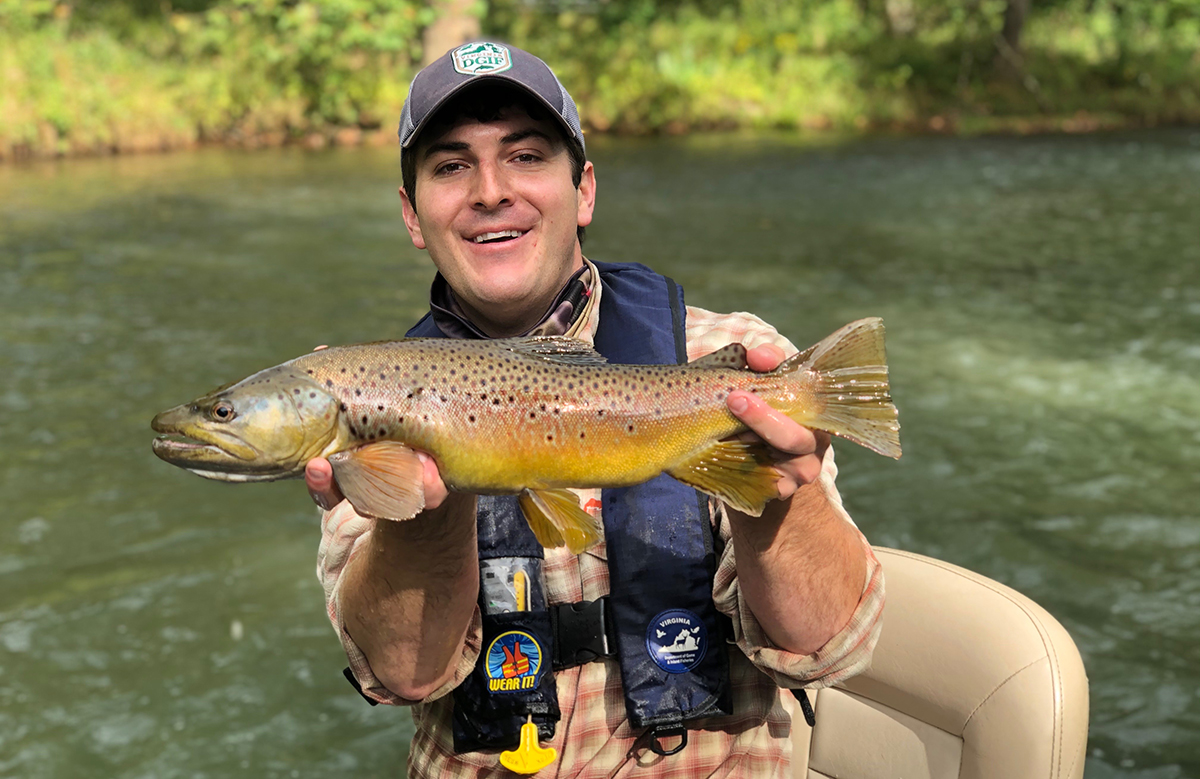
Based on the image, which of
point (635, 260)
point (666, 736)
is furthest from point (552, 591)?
point (635, 260)

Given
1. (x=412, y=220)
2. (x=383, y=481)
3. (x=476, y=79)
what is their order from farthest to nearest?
(x=412, y=220)
(x=476, y=79)
(x=383, y=481)

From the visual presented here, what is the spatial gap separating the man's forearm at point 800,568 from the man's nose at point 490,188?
1.03m

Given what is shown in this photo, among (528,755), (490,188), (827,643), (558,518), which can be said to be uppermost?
(490,188)

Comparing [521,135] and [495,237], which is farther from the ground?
[521,135]

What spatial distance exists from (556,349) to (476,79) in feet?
2.63

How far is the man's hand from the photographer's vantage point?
2465 millimetres

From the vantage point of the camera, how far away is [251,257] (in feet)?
51.5

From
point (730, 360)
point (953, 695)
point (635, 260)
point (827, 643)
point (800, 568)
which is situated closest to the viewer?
point (730, 360)

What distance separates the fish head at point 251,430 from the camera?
2.39m

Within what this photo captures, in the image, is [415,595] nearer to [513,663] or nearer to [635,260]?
[513,663]

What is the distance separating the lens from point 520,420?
2.51 meters

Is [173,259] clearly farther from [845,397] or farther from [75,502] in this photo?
[845,397]

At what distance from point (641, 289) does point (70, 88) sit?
2463 centimetres

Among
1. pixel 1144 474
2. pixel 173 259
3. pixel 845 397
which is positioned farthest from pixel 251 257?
pixel 845 397
